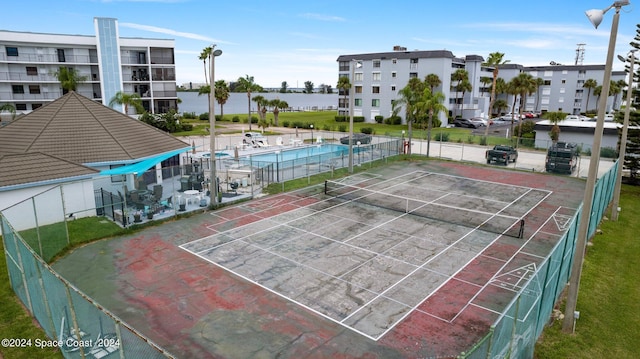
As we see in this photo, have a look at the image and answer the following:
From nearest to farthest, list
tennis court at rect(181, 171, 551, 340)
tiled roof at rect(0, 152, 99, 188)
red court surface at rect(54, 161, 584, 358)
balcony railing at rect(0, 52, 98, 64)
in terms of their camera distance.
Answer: red court surface at rect(54, 161, 584, 358), tennis court at rect(181, 171, 551, 340), tiled roof at rect(0, 152, 99, 188), balcony railing at rect(0, 52, 98, 64)

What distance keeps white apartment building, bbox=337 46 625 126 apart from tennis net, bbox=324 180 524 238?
38938 mm

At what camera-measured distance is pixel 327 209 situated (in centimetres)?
2672

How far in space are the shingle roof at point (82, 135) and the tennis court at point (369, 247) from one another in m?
12.0

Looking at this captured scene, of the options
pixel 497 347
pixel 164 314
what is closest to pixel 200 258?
pixel 164 314

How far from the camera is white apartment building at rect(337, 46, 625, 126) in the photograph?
76.5m

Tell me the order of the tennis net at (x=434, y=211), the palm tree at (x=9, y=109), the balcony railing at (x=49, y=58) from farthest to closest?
the balcony railing at (x=49, y=58) < the palm tree at (x=9, y=109) < the tennis net at (x=434, y=211)

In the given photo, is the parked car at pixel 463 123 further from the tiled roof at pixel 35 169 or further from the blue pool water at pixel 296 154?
the tiled roof at pixel 35 169

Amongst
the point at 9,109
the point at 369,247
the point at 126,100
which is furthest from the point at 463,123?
the point at 9,109

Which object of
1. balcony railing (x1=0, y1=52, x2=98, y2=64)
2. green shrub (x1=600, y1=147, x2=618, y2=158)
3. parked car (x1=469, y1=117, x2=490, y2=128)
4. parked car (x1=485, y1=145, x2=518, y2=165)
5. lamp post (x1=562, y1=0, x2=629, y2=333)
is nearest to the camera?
lamp post (x1=562, y1=0, x2=629, y2=333)

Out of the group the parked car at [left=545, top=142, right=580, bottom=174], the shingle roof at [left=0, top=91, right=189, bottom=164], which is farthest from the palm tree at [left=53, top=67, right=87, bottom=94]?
the parked car at [left=545, top=142, right=580, bottom=174]

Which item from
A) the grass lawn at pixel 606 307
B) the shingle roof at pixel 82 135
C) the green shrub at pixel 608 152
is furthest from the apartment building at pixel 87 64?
the grass lawn at pixel 606 307

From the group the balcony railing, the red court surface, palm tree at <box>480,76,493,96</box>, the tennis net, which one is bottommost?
the red court surface

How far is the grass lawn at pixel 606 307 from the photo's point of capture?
12.4 meters

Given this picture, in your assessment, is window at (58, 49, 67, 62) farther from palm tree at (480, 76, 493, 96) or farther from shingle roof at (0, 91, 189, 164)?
palm tree at (480, 76, 493, 96)
